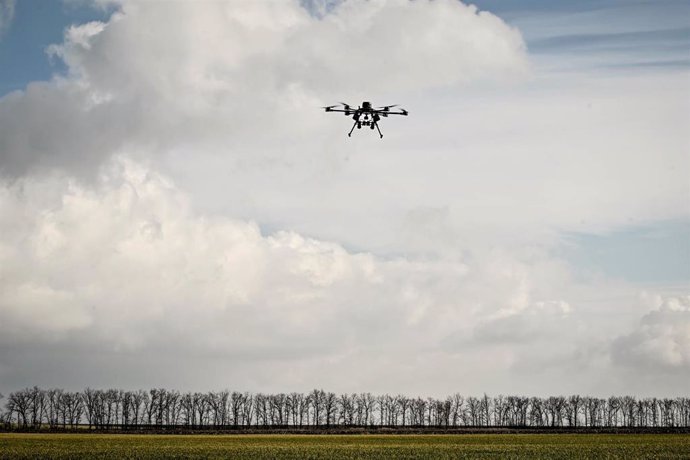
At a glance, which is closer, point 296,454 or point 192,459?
point 192,459

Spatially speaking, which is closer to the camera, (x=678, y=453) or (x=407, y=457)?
(x=407, y=457)

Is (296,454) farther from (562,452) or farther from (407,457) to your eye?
(562,452)

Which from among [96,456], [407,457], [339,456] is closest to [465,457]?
[407,457]

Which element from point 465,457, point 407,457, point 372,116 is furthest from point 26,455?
point 372,116

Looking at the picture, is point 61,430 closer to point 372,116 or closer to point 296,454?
point 296,454

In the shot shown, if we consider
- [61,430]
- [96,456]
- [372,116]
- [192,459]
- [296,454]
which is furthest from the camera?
[61,430]

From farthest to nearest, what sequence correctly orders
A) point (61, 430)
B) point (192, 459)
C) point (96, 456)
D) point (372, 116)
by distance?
point (61, 430) → point (96, 456) → point (192, 459) → point (372, 116)

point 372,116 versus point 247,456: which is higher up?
point 372,116

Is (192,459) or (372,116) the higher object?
(372,116)
